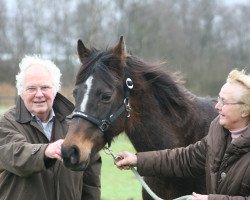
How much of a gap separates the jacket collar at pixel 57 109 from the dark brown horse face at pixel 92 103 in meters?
0.23

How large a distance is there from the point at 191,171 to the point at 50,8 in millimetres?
31589

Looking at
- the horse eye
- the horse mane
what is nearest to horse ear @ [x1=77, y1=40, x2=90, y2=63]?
the horse mane

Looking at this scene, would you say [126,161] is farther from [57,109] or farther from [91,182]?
[57,109]

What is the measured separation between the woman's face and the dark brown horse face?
0.92m

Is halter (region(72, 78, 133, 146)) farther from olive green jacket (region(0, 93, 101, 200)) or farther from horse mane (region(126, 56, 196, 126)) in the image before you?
olive green jacket (region(0, 93, 101, 200))

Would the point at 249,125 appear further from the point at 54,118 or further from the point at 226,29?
the point at 226,29

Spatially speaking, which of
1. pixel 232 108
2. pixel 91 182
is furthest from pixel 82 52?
pixel 232 108

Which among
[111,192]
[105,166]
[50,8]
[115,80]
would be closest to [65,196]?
[115,80]

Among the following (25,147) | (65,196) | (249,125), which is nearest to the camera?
(249,125)

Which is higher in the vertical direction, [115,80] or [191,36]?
[191,36]

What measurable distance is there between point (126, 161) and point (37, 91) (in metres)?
0.87

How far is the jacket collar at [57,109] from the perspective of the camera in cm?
343

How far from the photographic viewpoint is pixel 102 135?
11.6 ft

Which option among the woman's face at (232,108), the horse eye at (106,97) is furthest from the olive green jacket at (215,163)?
the horse eye at (106,97)
